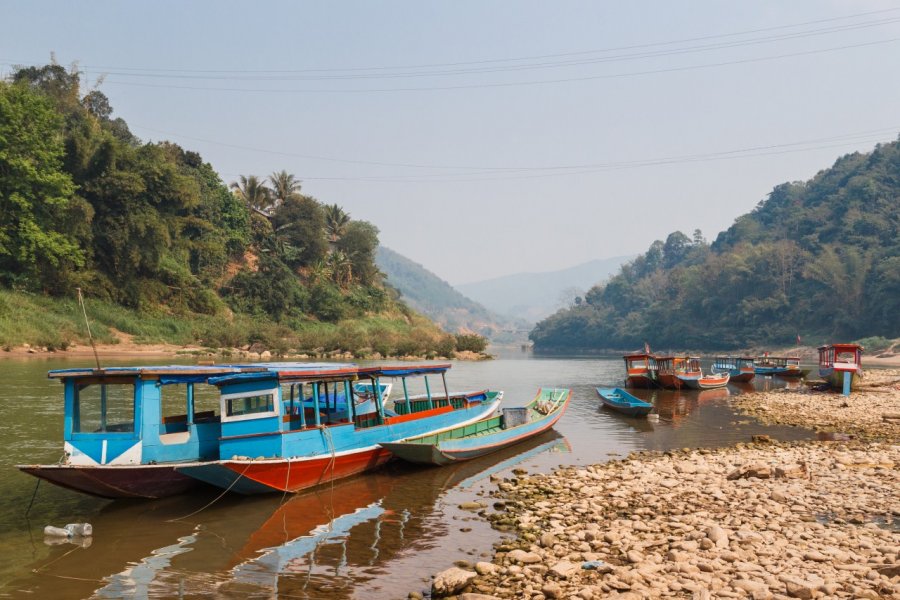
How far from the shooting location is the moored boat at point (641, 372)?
45094mm

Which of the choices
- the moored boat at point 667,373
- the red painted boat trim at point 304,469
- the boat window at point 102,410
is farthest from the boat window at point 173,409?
the moored boat at point 667,373

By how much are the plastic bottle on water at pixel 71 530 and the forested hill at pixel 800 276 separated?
358ft

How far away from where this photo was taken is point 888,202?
114 m

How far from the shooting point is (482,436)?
20.8 metres

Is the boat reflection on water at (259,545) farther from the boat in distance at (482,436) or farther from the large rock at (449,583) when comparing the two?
the large rock at (449,583)

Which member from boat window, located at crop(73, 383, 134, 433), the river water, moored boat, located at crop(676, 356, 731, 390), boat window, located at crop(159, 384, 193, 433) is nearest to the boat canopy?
boat window, located at crop(73, 383, 134, 433)

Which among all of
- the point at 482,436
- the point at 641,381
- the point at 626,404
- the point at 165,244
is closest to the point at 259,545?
the point at 482,436

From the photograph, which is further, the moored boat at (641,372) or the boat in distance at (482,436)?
the moored boat at (641,372)

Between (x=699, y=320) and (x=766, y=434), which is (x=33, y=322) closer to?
(x=766, y=434)

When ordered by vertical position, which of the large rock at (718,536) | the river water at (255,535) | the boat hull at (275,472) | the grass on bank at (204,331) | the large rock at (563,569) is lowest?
the river water at (255,535)

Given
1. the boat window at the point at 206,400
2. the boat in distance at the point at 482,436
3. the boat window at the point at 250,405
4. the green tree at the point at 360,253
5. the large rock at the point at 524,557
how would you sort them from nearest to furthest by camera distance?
the large rock at the point at 524,557 → the boat window at the point at 250,405 → the boat in distance at the point at 482,436 → the boat window at the point at 206,400 → the green tree at the point at 360,253

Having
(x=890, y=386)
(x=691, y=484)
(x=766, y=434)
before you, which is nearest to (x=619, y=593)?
(x=691, y=484)

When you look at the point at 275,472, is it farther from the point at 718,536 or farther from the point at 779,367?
the point at 779,367

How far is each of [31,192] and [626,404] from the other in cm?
4860
